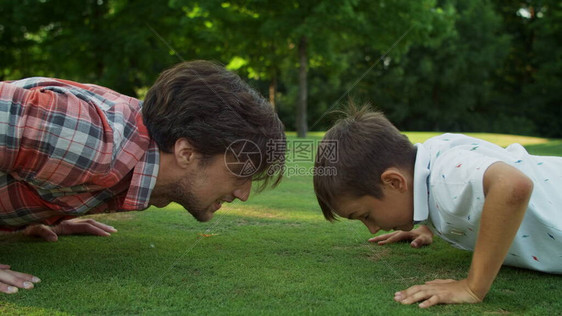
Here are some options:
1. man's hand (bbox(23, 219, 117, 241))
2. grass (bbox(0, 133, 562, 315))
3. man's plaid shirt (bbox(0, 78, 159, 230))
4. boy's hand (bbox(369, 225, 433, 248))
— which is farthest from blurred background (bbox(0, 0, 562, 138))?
man's plaid shirt (bbox(0, 78, 159, 230))

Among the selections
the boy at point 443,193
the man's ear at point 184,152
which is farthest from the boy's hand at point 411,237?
the man's ear at point 184,152

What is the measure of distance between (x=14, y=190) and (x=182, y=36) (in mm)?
17107

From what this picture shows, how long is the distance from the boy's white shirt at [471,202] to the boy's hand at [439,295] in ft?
1.09

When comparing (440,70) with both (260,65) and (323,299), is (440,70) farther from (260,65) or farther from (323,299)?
(323,299)

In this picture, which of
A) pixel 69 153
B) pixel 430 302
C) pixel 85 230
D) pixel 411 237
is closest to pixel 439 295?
pixel 430 302

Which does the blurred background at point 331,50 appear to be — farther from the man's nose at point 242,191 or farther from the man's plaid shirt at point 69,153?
the man's plaid shirt at point 69,153

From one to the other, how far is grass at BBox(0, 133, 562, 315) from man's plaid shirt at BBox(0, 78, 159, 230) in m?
0.30

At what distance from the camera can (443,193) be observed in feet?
7.32

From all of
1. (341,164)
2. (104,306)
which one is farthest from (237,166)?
(104,306)

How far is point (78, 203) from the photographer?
237 centimetres

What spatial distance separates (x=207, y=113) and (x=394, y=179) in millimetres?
938

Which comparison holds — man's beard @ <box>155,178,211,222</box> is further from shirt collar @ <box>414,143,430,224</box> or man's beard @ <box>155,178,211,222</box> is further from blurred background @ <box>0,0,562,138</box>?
blurred background @ <box>0,0,562,138</box>

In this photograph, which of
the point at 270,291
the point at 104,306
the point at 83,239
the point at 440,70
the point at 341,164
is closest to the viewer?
the point at 104,306

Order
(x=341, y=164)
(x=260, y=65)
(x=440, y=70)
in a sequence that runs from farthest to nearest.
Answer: (x=440, y=70)
(x=260, y=65)
(x=341, y=164)
